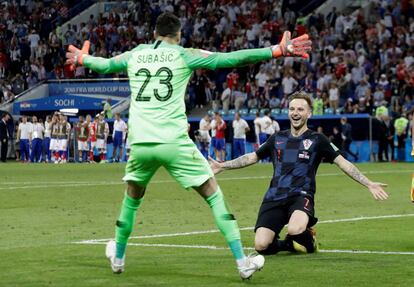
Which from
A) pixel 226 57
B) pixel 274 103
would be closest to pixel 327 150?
pixel 226 57

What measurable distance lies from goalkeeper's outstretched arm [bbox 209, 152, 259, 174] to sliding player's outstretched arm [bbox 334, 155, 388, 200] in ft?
3.14

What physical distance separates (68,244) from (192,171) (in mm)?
4055

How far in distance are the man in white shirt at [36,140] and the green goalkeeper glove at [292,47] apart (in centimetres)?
4044

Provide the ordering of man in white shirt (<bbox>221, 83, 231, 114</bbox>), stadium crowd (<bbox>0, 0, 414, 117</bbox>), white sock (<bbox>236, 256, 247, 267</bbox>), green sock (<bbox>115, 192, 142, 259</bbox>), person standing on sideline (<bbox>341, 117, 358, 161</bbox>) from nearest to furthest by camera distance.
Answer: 1. white sock (<bbox>236, 256, 247, 267</bbox>)
2. green sock (<bbox>115, 192, 142, 259</bbox>)
3. person standing on sideline (<bbox>341, 117, 358, 161</bbox>)
4. stadium crowd (<bbox>0, 0, 414, 117</bbox>)
5. man in white shirt (<bbox>221, 83, 231, 114</bbox>)

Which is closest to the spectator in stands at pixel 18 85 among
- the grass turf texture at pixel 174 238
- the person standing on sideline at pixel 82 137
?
the person standing on sideline at pixel 82 137

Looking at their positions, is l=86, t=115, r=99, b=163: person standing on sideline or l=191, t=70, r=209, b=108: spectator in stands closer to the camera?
l=86, t=115, r=99, b=163: person standing on sideline

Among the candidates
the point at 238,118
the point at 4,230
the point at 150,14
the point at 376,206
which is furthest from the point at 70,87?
the point at 4,230

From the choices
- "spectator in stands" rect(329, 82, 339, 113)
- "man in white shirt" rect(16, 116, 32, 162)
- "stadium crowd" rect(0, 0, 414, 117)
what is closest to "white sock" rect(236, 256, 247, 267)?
"stadium crowd" rect(0, 0, 414, 117)

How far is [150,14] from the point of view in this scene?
56531 mm

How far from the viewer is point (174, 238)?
1476 centimetres

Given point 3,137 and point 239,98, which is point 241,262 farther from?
point 3,137

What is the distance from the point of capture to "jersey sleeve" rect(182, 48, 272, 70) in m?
10.6

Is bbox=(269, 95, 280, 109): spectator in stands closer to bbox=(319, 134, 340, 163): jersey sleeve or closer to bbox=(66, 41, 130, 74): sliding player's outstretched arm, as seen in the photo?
bbox=(319, 134, 340, 163): jersey sleeve

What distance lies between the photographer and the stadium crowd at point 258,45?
4516cm
